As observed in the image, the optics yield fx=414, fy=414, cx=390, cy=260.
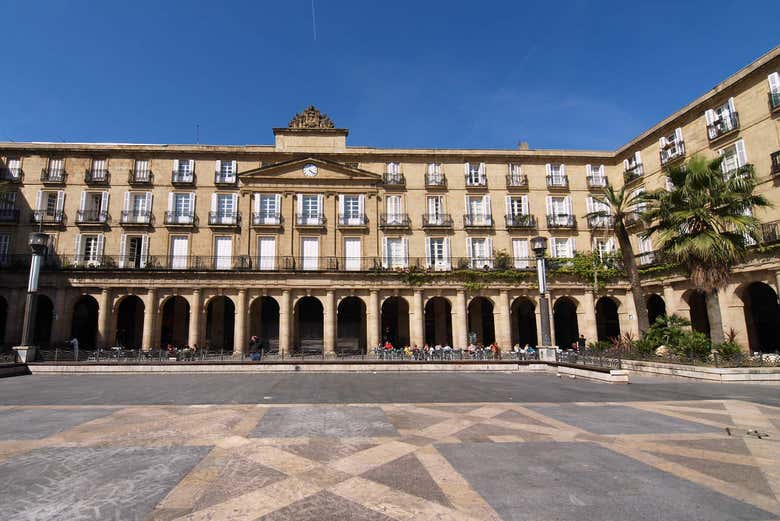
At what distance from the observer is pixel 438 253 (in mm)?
33375

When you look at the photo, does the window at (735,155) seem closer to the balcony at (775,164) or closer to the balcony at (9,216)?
the balcony at (775,164)

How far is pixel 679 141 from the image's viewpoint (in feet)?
94.6

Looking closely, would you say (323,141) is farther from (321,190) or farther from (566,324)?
(566,324)

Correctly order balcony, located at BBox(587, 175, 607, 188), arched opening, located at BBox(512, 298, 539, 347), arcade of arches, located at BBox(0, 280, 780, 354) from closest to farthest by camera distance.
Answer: arcade of arches, located at BBox(0, 280, 780, 354)
balcony, located at BBox(587, 175, 607, 188)
arched opening, located at BBox(512, 298, 539, 347)

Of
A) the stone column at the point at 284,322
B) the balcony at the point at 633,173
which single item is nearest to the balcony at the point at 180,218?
the stone column at the point at 284,322

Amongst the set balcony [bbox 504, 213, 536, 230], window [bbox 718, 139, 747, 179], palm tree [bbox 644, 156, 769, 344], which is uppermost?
window [bbox 718, 139, 747, 179]

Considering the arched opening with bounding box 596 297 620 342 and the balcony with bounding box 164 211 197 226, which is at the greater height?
the balcony with bounding box 164 211 197 226

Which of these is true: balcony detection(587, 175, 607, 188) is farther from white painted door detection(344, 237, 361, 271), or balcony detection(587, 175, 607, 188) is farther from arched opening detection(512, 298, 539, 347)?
white painted door detection(344, 237, 361, 271)

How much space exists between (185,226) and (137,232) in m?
3.67

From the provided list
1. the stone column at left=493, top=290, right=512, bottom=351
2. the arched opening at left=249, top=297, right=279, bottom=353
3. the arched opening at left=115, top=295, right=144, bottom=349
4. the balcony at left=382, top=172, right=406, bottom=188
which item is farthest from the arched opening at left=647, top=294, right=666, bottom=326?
the arched opening at left=115, top=295, right=144, bottom=349

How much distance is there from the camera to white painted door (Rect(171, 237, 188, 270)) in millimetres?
31547

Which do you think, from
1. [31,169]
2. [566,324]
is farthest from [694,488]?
[31,169]

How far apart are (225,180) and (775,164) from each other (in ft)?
119

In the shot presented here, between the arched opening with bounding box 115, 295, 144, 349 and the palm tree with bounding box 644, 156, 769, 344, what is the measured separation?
3555 cm
